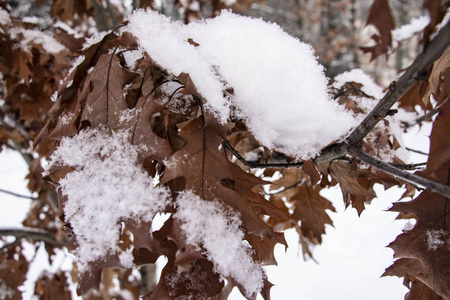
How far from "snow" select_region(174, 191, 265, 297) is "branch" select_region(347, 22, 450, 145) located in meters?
0.31

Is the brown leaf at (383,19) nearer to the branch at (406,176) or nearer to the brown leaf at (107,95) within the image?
the branch at (406,176)

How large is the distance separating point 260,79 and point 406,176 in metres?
0.36

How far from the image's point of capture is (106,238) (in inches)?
20.9

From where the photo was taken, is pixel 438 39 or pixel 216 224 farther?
pixel 216 224

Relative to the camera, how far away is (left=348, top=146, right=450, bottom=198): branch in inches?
18.1

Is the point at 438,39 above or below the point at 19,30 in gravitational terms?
below

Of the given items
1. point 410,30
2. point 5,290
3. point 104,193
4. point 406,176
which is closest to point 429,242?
point 406,176

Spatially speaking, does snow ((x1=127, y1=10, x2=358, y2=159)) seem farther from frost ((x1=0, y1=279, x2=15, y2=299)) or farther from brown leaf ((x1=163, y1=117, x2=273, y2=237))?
frost ((x1=0, y1=279, x2=15, y2=299))

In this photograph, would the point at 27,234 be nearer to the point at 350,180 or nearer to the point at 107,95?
the point at 107,95

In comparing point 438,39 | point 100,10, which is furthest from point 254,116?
point 100,10

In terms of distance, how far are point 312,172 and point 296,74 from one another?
0.78 feet

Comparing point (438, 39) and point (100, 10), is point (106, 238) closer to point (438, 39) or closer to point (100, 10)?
point (438, 39)

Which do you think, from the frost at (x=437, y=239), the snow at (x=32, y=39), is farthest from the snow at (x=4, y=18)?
the frost at (x=437, y=239)

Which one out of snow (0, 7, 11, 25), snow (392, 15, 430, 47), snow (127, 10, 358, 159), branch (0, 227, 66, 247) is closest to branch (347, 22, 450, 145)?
snow (127, 10, 358, 159)
